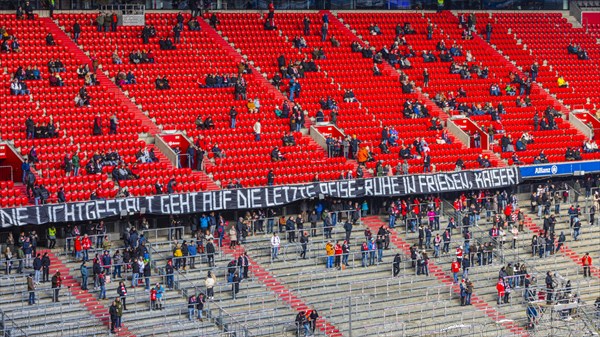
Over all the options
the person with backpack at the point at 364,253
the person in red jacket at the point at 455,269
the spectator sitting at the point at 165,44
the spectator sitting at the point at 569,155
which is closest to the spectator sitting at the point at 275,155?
the person with backpack at the point at 364,253

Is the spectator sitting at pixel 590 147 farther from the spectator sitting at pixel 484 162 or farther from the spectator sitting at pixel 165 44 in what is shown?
the spectator sitting at pixel 165 44

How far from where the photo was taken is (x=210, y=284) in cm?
4700

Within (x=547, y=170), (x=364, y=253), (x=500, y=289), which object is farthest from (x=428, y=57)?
(x=500, y=289)

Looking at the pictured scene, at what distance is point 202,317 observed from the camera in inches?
1818

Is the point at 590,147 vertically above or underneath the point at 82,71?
underneath

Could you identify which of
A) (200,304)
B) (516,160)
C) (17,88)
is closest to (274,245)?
(200,304)

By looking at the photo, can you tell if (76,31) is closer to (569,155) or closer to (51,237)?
(51,237)

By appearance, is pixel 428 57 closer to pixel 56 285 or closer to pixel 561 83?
pixel 561 83

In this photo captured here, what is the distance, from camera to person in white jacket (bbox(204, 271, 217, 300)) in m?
47.0

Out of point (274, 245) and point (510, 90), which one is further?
point (510, 90)

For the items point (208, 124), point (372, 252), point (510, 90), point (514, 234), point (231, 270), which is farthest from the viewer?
point (510, 90)

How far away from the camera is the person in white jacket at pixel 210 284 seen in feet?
154

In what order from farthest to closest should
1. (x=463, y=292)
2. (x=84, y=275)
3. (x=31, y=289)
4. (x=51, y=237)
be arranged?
(x=463, y=292)
(x=51, y=237)
(x=84, y=275)
(x=31, y=289)

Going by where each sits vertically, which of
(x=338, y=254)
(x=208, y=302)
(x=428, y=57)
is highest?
(x=428, y=57)
